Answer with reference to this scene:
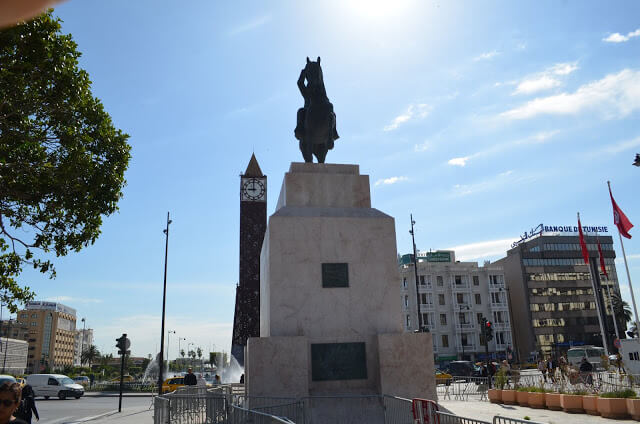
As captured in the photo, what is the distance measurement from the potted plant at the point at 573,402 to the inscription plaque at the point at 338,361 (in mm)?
6725

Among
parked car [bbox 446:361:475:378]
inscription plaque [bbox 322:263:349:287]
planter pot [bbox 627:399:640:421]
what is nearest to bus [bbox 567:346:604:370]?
parked car [bbox 446:361:475:378]

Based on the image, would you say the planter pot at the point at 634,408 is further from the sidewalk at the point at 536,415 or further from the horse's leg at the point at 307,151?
the horse's leg at the point at 307,151

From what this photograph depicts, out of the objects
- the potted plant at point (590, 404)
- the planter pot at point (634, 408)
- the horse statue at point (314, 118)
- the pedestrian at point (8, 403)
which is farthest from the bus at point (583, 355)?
the pedestrian at point (8, 403)

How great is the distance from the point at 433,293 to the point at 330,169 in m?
53.4

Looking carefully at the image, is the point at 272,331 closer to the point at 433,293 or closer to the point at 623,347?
the point at 623,347

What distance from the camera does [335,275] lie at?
465 inches

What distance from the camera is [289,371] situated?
10508 mm

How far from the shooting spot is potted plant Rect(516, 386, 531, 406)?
1552 centimetres

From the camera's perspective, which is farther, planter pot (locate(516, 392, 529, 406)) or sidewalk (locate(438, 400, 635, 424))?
planter pot (locate(516, 392, 529, 406))

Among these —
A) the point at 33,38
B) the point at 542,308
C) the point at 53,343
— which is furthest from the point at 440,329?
the point at 53,343

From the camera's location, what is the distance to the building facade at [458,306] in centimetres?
6172

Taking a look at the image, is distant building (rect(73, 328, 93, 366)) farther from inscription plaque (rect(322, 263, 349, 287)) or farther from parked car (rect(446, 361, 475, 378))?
inscription plaque (rect(322, 263, 349, 287))


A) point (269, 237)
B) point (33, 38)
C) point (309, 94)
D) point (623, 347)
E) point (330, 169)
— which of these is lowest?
point (623, 347)

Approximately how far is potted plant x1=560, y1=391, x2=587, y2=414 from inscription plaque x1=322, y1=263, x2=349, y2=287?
7521mm
